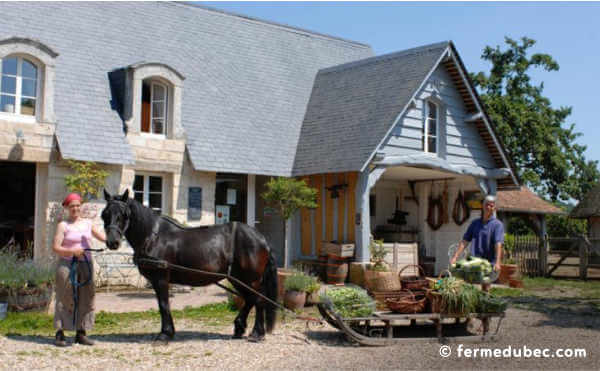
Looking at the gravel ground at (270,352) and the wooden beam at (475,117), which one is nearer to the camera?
the gravel ground at (270,352)

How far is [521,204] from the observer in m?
23.7

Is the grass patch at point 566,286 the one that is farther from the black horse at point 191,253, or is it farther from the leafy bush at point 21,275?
the leafy bush at point 21,275

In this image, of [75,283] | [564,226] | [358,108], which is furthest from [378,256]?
[564,226]

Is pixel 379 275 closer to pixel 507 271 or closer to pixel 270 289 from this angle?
pixel 507 271

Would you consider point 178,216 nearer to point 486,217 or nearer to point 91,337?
point 91,337

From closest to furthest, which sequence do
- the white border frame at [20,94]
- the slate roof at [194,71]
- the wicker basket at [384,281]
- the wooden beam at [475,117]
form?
the white border frame at [20,94] < the wicker basket at [384,281] < the slate roof at [194,71] < the wooden beam at [475,117]

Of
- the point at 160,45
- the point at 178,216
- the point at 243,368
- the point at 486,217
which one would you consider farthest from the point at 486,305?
the point at 160,45

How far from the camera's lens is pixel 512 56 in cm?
2914

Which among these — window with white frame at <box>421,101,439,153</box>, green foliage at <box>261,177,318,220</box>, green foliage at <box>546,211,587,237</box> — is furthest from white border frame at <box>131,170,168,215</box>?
green foliage at <box>546,211,587,237</box>

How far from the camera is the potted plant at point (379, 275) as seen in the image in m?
12.5

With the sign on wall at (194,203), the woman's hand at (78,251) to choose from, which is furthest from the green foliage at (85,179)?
the woman's hand at (78,251)

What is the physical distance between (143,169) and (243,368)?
7799 mm

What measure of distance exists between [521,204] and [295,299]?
1609cm

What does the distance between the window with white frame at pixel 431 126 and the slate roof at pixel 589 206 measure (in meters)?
10.0
